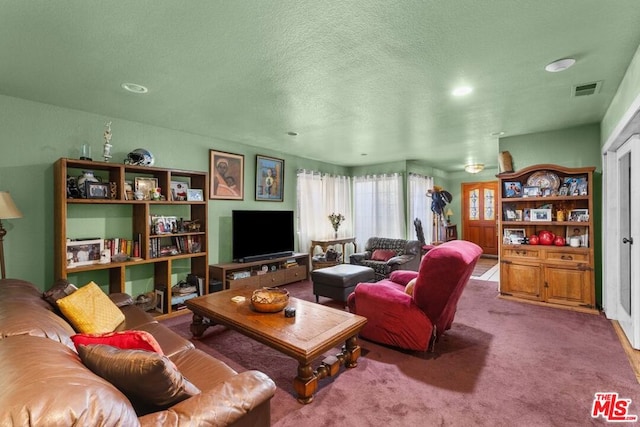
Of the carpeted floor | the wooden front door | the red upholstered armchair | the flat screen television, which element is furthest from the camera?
the wooden front door

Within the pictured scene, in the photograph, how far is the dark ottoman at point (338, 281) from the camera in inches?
155

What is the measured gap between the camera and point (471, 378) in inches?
90.0

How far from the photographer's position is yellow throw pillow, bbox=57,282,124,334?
1994 millimetres

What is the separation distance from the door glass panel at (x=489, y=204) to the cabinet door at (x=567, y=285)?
4.56 meters

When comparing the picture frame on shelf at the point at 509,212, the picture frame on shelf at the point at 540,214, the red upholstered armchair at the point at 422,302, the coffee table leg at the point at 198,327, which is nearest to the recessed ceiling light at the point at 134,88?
the coffee table leg at the point at 198,327

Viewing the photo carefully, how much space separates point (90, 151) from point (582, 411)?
196 inches

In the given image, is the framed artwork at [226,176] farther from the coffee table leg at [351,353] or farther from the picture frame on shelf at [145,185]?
the coffee table leg at [351,353]

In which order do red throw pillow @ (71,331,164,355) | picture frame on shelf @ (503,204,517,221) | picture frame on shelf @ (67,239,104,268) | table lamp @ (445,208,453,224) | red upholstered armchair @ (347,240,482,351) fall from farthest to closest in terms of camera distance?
table lamp @ (445,208,453,224), picture frame on shelf @ (503,204,517,221), picture frame on shelf @ (67,239,104,268), red upholstered armchair @ (347,240,482,351), red throw pillow @ (71,331,164,355)

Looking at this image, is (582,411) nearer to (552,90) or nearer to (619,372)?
(619,372)

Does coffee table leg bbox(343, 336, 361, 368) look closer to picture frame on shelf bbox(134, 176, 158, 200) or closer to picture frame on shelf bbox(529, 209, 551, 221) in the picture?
picture frame on shelf bbox(134, 176, 158, 200)

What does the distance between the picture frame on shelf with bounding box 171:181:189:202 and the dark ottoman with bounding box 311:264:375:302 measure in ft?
6.82

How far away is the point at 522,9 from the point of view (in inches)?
66.7

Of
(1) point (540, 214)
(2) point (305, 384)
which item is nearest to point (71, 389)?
(2) point (305, 384)

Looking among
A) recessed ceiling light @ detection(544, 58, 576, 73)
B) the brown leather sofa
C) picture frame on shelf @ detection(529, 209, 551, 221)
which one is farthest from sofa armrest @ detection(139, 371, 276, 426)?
picture frame on shelf @ detection(529, 209, 551, 221)
